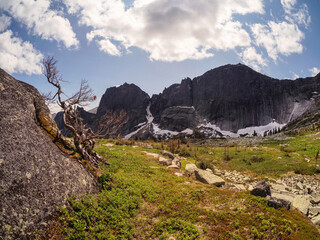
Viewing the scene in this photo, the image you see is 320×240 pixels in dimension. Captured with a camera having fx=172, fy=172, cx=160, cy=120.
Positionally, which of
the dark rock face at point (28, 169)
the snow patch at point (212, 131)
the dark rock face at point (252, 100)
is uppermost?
the dark rock face at point (252, 100)

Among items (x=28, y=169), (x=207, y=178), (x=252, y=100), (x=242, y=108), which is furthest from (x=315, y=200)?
(x=252, y=100)

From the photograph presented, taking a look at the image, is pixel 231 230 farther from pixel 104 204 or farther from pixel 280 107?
pixel 280 107

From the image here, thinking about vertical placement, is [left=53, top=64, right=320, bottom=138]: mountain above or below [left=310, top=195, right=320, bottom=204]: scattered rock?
above

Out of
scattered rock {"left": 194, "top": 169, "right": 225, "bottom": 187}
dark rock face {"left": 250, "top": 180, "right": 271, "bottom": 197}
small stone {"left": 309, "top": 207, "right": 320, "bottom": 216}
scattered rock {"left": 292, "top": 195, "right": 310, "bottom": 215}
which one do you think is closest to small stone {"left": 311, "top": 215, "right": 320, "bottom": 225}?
scattered rock {"left": 292, "top": 195, "right": 310, "bottom": 215}

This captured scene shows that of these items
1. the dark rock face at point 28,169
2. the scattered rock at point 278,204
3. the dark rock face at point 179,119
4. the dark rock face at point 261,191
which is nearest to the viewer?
the dark rock face at point 28,169

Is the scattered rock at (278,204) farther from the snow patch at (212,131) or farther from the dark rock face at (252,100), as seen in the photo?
the dark rock face at (252,100)

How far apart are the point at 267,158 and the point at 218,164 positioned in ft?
23.9

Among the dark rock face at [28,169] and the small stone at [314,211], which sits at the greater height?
the dark rock face at [28,169]

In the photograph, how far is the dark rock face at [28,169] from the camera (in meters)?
5.77

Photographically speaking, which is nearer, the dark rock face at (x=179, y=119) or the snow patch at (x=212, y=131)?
the snow patch at (x=212, y=131)

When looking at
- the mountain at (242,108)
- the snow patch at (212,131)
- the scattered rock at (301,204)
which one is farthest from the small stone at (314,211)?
the snow patch at (212,131)

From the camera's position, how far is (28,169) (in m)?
6.79

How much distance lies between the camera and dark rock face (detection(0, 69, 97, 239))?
5.77m

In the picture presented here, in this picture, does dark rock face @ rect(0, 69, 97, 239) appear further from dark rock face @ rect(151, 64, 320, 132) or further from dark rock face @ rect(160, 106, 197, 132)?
dark rock face @ rect(151, 64, 320, 132)
